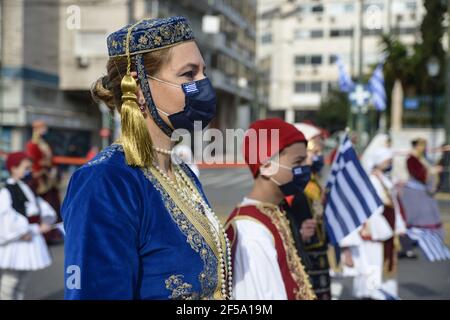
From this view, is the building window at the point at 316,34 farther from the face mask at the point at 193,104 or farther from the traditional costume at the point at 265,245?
the face mask at the point at 193,104

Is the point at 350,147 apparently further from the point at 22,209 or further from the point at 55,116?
the point at 55,116

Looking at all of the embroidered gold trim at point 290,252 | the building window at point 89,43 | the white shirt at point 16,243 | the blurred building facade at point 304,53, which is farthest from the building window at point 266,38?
the embroidered gold trim at point 290,252

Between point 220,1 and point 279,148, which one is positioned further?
point 220,1

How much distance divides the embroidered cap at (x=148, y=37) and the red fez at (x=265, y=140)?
1526 mm

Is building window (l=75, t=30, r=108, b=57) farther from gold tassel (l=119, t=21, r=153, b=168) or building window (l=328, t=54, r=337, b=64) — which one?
building window (l=328, t=54, r=337, b=64)

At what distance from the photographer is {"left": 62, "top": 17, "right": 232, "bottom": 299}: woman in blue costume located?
179 cm

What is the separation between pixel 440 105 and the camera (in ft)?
81.9

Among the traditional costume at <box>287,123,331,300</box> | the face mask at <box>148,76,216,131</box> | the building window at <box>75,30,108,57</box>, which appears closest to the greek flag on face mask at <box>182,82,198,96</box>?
the face mask at <box>148,76,216,131</box>

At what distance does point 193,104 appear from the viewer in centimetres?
220

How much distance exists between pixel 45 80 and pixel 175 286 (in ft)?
92.4

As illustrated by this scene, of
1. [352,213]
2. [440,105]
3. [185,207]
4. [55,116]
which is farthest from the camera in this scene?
[55,116]

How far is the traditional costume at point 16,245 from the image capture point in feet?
20.7

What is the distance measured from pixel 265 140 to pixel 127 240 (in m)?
1.97

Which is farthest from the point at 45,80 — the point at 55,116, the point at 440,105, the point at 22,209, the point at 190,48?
the point at 190,48
